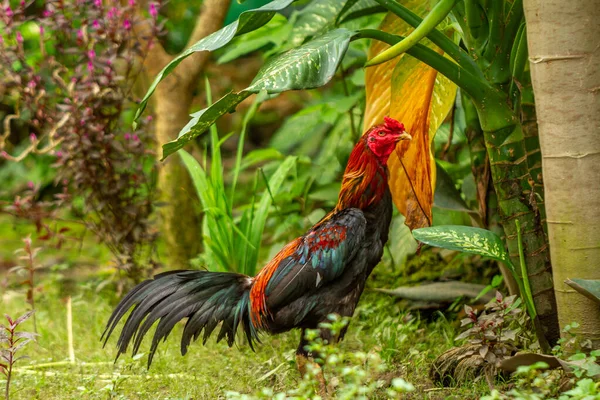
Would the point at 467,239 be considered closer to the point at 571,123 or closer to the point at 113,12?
the point at 571,123

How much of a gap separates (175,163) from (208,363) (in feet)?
6.11

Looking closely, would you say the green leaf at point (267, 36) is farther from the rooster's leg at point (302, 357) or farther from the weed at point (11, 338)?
the weed at point (11, 338)

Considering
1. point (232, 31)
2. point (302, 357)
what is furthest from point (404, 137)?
point (302, 357)

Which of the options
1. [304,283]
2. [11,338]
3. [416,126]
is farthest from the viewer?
[416,126]

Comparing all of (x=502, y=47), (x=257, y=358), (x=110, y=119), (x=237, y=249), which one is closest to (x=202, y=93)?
(x=110, y=119)

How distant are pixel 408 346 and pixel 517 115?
1235mm

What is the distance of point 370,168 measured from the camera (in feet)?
10.1

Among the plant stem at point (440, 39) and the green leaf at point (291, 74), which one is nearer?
the green leaf at point (291, 74)

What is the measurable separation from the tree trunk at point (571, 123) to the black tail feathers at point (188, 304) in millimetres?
1273

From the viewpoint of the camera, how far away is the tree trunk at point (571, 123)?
2.51 metres

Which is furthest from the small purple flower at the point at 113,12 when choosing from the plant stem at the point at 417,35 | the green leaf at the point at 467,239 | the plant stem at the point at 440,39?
the green leaf at the point at 467,239

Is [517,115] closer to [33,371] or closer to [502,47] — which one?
[502,47]

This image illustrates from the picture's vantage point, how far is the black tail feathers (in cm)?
303

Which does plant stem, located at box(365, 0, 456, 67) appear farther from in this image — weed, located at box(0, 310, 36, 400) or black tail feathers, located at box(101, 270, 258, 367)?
weed, located at box(0, 310, 36, 400)
